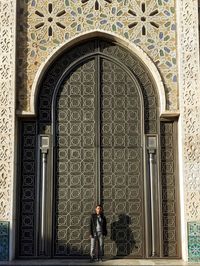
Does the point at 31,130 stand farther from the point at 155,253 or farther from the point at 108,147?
the point at 155,253

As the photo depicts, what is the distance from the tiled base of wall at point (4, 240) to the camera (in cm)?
745

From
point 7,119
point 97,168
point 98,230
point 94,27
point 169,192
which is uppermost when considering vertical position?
point 94,27

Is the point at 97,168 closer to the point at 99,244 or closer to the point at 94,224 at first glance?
the point at 94,224

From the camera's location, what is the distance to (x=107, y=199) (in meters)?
7.87

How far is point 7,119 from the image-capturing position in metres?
7.77

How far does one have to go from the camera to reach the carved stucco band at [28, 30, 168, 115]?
7.88 meters

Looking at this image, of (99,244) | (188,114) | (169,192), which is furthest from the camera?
(169,192)

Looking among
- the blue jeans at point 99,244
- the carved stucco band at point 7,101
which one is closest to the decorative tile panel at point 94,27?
the carved stucco band at point 7,101

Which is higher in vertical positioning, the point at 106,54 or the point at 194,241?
the point at 106,54

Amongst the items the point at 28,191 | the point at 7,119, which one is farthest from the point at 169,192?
the point at 7,119

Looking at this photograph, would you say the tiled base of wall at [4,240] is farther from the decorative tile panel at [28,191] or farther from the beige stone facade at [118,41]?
the decorative tile panel at [28,191]

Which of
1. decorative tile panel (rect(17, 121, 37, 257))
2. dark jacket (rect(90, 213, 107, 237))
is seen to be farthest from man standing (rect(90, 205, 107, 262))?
decorative tile panel (rect(17, 121, 37, 257))

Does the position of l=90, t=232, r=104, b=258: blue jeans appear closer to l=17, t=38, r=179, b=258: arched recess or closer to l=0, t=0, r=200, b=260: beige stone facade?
l=17, t=38, r=179, b=258: arched recess

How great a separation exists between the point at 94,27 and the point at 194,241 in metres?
3.78
